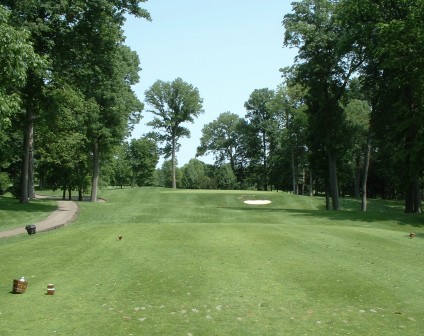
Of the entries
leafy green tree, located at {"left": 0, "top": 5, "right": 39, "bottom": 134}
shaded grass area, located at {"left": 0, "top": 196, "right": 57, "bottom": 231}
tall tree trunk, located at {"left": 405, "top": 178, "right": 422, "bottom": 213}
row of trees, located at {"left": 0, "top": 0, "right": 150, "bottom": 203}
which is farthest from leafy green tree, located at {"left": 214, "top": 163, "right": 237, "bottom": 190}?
leafy green tree, located at {"left": 0, "top": 5, "right": 39, "bottom": 134}

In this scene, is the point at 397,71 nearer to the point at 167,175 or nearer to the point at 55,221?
the point at 55,221

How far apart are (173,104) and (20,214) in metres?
54.8

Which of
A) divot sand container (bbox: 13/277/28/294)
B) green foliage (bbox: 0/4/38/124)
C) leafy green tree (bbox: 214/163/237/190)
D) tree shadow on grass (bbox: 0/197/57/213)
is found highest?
green foliage (bbox: 0/4/38/124)

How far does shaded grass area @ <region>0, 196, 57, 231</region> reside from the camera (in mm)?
25828

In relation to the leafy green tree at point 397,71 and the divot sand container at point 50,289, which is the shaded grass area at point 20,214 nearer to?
the divot sand container at point 50,289

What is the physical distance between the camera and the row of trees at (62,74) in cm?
1911

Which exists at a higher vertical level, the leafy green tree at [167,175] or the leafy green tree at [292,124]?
the leafy green tree at [292,124]

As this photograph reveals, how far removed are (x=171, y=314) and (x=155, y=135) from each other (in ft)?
244

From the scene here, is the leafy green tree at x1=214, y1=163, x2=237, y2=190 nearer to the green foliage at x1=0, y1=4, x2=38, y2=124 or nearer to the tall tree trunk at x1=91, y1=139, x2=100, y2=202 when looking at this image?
the tall tree trunk at x1=91, y1=139, x2=100, y2=202

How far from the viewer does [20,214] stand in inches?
1113

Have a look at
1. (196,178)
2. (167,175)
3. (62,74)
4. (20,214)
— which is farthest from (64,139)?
(167,175)

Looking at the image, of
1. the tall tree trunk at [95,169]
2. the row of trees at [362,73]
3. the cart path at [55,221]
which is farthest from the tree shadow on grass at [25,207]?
the row of trees at [362,73]

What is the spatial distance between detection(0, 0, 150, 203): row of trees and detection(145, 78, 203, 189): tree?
1284 inches

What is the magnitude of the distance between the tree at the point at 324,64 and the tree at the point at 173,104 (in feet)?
133
